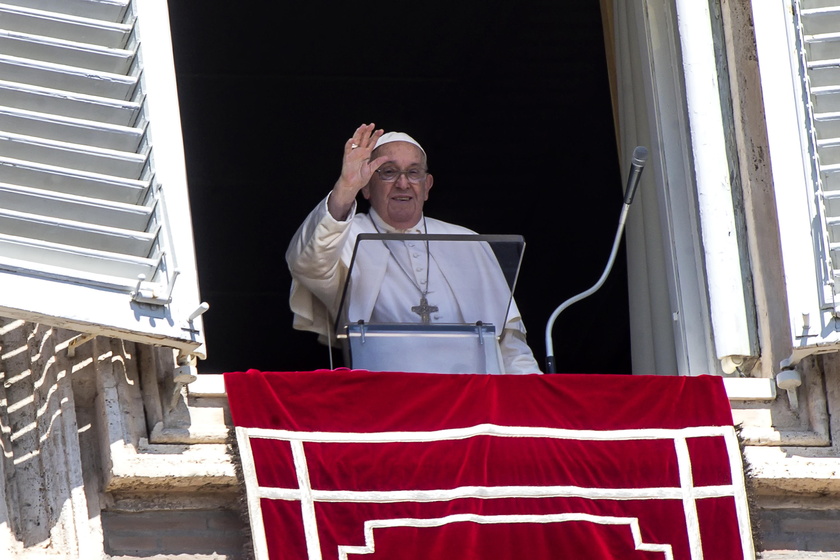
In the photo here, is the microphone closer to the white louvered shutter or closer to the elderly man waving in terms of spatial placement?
the elderly man waving

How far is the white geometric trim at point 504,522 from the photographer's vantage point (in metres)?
4.12

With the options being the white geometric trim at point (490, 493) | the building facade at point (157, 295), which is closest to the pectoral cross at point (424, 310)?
the building facade at point (157, 295)

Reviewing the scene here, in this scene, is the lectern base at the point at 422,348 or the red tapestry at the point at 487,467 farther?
the lectern base at the point at 422,348

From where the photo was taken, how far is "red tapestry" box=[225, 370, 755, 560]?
13.6ft

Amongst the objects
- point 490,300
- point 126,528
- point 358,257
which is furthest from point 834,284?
point 126,528

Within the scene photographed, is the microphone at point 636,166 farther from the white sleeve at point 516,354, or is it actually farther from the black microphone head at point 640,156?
the white sleeve at point 516,354

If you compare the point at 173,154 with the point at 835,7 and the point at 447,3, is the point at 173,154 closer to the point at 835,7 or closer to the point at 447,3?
the point at 835,7

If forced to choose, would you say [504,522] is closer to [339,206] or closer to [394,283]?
[339,206]

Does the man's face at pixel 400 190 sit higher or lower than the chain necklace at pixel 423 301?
higher

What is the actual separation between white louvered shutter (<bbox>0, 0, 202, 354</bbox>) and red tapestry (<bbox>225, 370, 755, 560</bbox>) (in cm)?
33

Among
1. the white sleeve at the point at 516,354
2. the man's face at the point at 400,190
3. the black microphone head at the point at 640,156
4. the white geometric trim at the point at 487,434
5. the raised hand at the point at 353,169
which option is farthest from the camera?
the man's face at the point at 400,190

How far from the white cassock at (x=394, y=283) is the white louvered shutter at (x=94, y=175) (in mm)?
753

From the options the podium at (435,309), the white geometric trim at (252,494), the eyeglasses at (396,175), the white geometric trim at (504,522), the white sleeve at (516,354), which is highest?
the eyeglasses at (396,175)

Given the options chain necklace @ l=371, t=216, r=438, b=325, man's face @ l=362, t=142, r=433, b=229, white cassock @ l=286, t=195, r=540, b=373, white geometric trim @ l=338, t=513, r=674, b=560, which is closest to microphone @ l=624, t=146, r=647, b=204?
white cassock @ l=286, t=195, r=540, b=373
